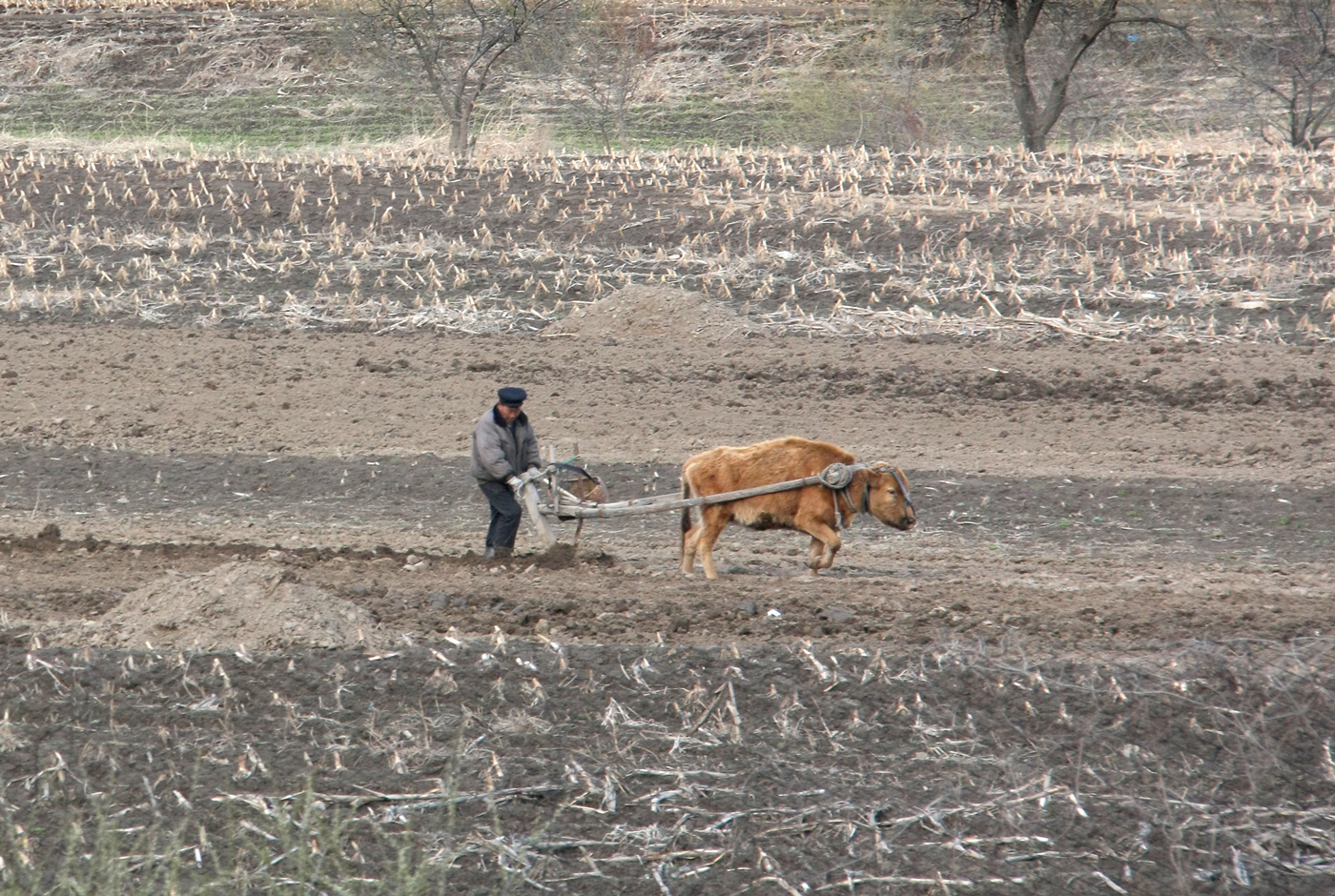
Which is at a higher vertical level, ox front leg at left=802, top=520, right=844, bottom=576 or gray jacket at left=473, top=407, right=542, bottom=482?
gray jacket at left=473, top=407, right=542, bottom=482

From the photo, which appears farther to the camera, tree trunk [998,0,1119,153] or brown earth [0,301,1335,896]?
tree trunk [998,0,1119,153]

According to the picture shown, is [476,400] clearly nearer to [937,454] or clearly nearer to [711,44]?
[937,454]

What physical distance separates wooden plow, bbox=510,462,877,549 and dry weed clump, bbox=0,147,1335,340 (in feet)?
28.4

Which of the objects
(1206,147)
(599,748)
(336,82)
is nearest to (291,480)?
(599,748)

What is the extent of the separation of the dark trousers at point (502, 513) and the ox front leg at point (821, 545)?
228cm

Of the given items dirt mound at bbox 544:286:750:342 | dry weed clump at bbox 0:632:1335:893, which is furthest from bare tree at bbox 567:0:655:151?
dry weed clump at bbox 0:632:1335:893

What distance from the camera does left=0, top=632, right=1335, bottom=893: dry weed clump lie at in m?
6.06

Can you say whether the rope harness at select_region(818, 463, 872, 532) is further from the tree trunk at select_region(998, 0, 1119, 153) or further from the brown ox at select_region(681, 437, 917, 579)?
the tree trunk at select_region(998, 0, 1119, 153)

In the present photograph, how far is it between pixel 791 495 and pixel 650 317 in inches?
348

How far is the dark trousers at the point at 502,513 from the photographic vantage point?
10727 mm

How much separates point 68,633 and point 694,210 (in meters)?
16.8

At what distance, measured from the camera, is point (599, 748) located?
22.6 ft

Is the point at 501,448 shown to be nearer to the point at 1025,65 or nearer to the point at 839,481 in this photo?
A: the point at 839,481

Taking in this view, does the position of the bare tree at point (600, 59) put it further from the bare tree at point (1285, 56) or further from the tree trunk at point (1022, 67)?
the bare tree at point (1285, 56)
